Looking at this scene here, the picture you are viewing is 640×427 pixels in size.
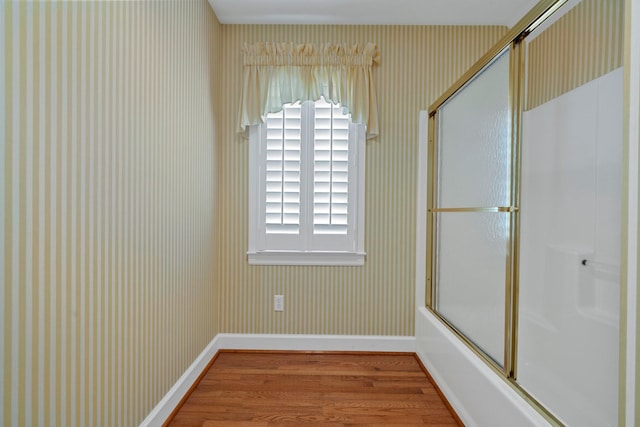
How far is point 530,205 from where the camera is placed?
184 centimetres

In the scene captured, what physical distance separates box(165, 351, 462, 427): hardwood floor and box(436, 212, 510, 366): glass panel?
477 millimetres

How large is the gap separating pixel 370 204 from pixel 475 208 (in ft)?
3.09

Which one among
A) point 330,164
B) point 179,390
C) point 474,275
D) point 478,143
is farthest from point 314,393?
point 478,143

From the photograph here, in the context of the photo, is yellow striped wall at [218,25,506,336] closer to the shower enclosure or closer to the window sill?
the window sill

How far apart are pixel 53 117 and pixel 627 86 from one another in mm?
1548

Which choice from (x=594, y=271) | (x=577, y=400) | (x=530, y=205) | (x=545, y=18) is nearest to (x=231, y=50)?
(x=545, y=18)

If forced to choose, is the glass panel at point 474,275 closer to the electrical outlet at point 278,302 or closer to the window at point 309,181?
the window at point 309,181

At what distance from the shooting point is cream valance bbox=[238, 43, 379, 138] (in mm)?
2590

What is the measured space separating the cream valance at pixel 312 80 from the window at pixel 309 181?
79 mm

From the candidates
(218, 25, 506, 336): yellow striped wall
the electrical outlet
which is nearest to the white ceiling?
(218, 25, 506, 336): yellow striped wall

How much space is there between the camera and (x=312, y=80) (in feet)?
8.51

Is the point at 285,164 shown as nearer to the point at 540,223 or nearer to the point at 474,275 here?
the point at 474,275

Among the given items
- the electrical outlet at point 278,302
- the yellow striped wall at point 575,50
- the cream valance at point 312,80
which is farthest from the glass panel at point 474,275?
the electrical outlet at point 278,302

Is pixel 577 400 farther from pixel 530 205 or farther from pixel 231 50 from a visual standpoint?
pixel 231 50
